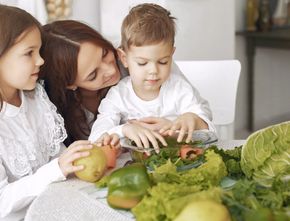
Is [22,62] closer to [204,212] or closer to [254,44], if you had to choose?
→ [204,212]

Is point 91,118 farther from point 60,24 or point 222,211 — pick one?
point 222,211

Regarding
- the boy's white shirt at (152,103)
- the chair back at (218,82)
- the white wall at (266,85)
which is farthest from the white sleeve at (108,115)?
the white wall at (266,85)

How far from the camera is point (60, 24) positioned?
178 centimetres

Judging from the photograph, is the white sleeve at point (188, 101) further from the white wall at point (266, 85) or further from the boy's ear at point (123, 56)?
the white wall at point (266, 85)

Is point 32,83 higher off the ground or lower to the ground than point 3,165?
higher

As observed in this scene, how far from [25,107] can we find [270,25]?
109 inches

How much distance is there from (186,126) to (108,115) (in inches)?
12.3

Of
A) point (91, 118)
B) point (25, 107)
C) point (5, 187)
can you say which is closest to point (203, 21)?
point (91, 118)

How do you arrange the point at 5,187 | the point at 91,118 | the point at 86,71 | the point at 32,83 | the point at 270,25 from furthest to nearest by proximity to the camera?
the point at 270,25, the point at 91,118, the point at 86,71, the point at 32,83, the point at 5,187

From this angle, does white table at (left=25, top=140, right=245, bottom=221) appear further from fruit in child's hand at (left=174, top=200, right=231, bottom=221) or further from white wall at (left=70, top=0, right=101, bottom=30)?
white wall at (left=70, top=0, right=101, bottom=30)

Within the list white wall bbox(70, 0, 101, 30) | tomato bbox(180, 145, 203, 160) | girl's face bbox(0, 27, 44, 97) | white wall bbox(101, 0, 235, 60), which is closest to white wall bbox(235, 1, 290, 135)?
white wall bbox(101, 0, 235, 60)

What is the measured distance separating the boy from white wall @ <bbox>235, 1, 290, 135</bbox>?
90.8 inches

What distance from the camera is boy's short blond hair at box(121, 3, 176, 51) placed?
155 centimetres

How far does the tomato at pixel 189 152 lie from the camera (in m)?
1.25
